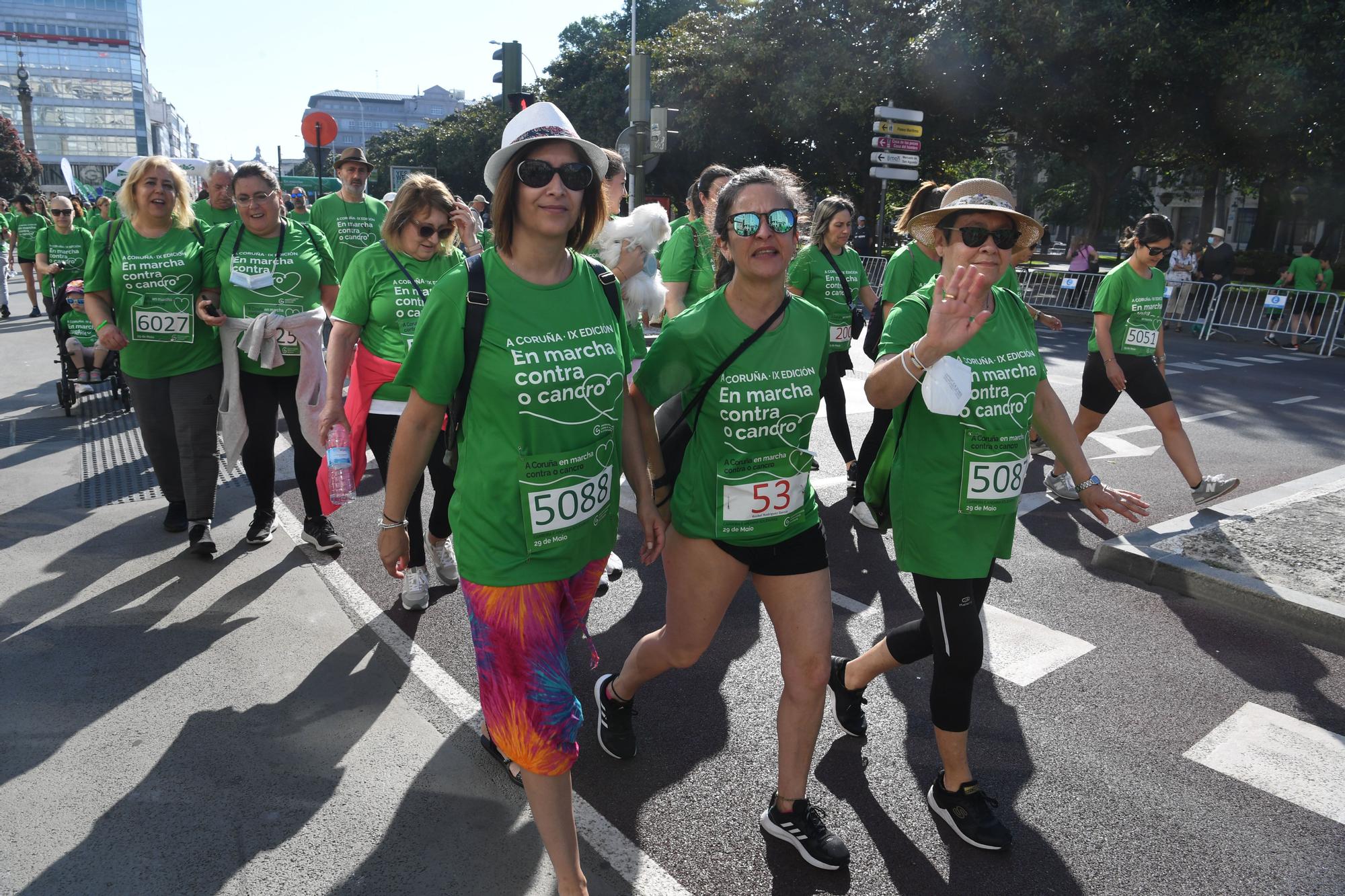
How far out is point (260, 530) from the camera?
18.1ft

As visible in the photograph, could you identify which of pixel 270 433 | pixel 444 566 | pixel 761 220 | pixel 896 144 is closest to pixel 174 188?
pixel 270 433

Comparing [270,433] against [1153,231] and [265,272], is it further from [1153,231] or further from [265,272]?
[1153,231]

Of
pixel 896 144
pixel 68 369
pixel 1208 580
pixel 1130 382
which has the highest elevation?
pixel 896 144

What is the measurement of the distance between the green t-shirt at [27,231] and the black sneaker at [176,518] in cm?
1238

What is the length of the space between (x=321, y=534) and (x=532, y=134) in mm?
3583

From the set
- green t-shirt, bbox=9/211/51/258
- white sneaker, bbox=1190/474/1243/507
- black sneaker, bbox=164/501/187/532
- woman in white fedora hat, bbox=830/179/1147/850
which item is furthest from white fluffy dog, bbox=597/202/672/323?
green t-shirt, bbox=9/211/51/258

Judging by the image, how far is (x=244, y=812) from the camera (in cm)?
296

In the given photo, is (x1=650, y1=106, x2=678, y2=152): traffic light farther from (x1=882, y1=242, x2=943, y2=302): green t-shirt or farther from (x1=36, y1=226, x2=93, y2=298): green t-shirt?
(x1=882, y1=242, x2=943, y2=302): green t-shirt

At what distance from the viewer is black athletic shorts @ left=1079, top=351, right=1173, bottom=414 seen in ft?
20.5

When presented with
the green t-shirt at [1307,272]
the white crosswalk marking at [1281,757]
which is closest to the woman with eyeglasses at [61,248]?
the white crosswalk marking at [1281,757]

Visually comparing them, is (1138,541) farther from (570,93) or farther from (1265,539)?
(570,93)

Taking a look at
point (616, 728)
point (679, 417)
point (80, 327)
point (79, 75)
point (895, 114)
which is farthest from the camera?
point (79, 75)

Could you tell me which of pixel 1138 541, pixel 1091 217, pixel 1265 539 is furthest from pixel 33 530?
pixel 1091 217

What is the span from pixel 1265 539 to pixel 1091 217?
21.8 metres
